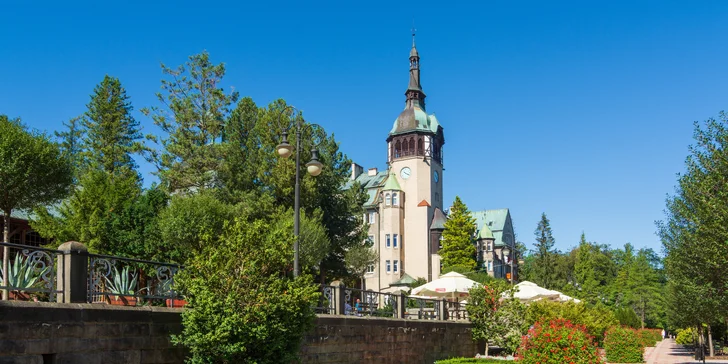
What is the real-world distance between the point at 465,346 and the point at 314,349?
1080cm

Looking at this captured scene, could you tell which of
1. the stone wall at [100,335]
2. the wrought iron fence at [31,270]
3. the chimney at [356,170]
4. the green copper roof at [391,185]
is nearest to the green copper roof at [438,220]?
A: the green copper roof at [391,185]

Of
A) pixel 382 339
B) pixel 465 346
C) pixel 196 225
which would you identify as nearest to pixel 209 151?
pixel 196 225

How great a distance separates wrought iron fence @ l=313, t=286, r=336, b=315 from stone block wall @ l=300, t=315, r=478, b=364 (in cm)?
51

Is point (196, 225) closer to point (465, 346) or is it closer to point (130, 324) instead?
point (465, 346)

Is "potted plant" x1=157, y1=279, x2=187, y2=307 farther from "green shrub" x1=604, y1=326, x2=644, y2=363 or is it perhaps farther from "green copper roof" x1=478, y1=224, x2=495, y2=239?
"green copper roof" x1=478, y1=224, x2=495, y2=239

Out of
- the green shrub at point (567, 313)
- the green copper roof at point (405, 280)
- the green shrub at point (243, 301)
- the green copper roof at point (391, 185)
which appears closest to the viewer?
the green shrub at point (243, 301)

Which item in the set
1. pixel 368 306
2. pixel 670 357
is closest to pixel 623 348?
pixel 670 357

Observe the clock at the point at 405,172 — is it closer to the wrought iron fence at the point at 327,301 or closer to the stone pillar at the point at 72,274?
the wrought iron fence at the point at 327,301

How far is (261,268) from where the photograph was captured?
38.4ft

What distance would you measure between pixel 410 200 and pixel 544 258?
26369 millimetres

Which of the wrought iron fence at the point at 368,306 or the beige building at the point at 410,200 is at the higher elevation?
the beige building at the point at 410,200

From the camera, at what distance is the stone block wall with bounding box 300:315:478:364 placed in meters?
15.6

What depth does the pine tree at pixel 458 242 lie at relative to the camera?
69.4 metres

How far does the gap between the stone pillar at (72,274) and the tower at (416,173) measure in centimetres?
6221
